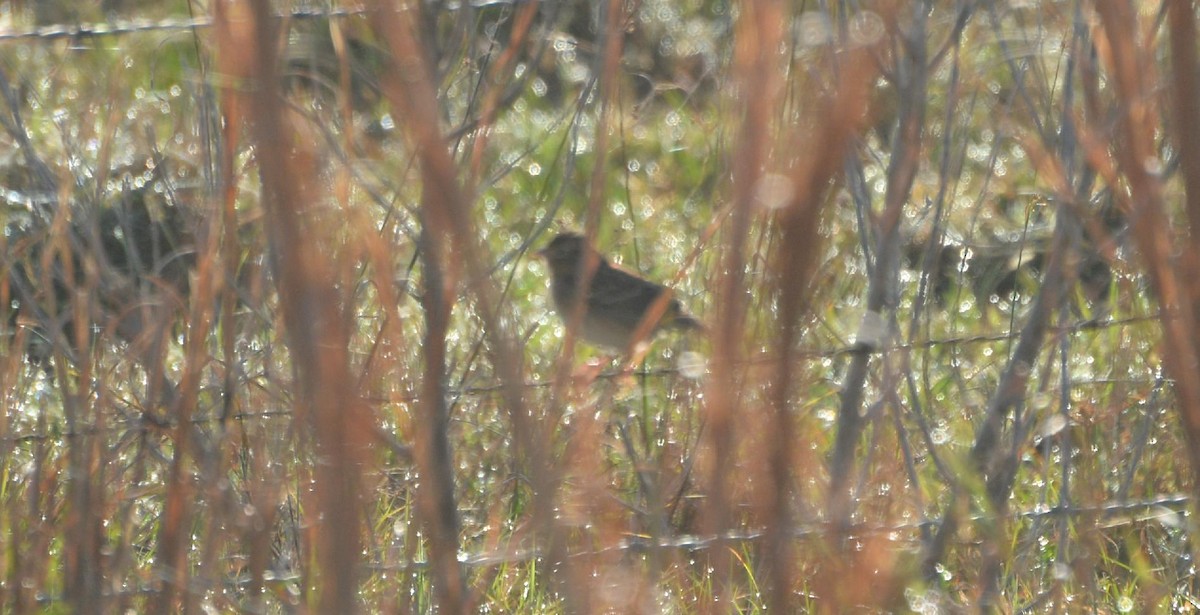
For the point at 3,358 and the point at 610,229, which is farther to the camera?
the point at 610,229

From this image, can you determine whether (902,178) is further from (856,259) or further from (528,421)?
(856,259)

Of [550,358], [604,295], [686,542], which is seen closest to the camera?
[686,542]

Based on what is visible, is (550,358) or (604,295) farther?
(604,295)

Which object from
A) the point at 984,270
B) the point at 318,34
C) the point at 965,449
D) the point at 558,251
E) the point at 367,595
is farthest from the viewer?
the point at 984,270

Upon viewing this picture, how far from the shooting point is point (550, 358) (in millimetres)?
4332

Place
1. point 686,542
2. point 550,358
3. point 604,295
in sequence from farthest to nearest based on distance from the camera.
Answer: point 604,295 < point 550,358 < point 686,542

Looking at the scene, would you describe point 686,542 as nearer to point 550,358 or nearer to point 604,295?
point 550,358

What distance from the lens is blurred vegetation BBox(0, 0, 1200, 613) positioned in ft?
2.61

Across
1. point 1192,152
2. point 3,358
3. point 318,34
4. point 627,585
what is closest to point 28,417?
point 3,358

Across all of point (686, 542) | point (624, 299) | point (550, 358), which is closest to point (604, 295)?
point (624, 299)

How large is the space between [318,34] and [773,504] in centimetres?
144

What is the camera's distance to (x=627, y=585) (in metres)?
1.05

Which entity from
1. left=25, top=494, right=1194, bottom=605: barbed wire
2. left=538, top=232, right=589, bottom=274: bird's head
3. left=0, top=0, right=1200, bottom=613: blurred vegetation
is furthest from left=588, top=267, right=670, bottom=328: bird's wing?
left=25, top=494, right=1194, bottom=605: barbed wire

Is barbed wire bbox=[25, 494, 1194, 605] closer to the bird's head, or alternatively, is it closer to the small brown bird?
the small brown bird
